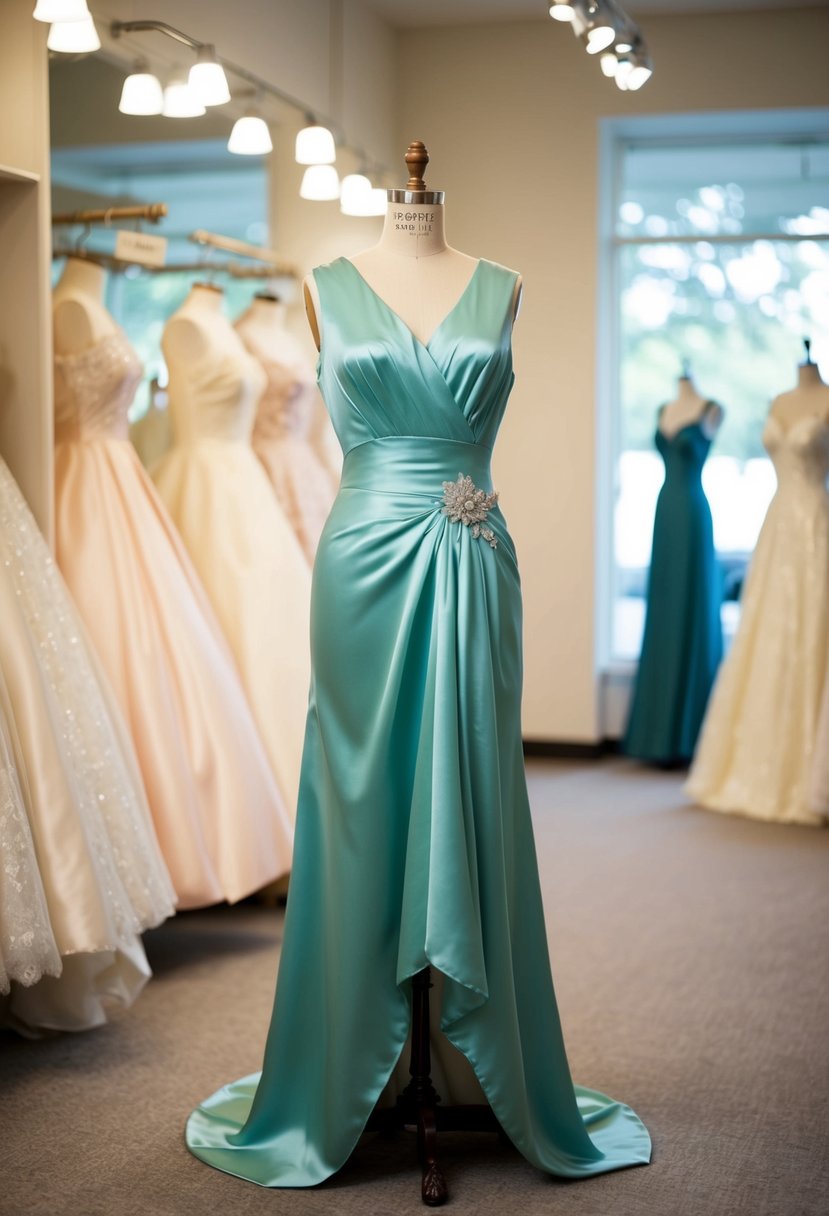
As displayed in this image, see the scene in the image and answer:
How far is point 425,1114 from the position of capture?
8.24 ft

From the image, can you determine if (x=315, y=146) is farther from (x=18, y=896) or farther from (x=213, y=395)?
(x=18, y=896)

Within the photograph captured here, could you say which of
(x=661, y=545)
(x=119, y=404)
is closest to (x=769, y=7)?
(x=661, y=545)

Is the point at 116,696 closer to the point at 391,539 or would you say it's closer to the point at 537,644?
the point at 391,539

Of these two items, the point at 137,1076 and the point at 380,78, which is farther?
the point at 380,78

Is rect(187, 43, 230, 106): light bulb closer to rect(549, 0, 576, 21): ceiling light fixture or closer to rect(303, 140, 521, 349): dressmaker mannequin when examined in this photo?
rect(549, 0, 576, 21): ceiling light fixture

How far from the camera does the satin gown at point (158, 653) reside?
11.7 ft

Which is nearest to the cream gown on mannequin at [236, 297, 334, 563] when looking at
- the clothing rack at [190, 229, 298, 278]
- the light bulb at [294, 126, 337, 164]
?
the clothing rack at [190, 229, 298, 278]

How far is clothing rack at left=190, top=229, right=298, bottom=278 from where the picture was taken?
4.30 m

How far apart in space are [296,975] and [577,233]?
4656mm

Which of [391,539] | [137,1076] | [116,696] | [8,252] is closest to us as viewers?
[391,539]

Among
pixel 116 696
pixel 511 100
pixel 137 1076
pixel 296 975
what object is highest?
pixel 511 100

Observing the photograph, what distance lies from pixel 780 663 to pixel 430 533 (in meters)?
3.49

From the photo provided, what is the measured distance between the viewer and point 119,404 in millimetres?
3838
